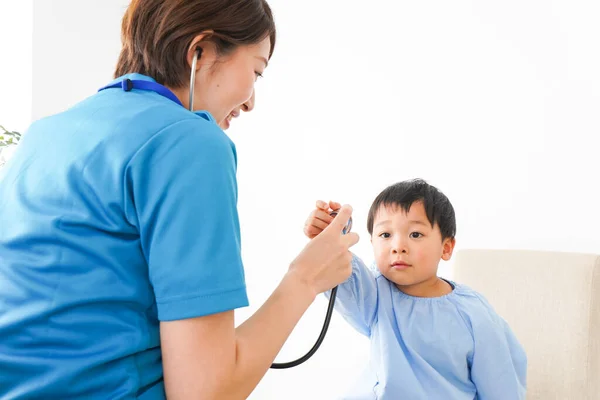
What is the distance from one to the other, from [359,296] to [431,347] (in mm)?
208

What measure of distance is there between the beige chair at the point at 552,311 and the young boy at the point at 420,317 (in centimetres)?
21

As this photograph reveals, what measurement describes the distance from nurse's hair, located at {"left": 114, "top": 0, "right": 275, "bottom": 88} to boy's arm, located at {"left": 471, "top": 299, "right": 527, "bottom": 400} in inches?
35.9

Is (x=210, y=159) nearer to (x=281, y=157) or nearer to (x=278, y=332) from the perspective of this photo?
(x=278, y=332)

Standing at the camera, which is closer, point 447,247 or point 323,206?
point 323,206

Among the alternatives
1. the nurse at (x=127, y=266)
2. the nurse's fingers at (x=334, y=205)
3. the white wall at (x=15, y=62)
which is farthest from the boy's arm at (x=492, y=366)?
the white wall at (x=15, y=62)

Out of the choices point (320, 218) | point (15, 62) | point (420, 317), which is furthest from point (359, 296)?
point (15, 62)

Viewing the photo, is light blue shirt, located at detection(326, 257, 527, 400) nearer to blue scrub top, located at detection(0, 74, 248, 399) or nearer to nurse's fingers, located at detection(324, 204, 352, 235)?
nurse's fingers, located at detection(324, 204, 352, 235)

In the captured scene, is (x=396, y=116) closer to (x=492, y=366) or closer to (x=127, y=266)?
(x=492, y=366)

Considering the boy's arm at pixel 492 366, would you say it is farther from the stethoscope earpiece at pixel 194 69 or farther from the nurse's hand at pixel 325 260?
the stethoscope earpiece at pixel 194 69

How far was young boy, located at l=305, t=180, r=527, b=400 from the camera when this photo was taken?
4.68ft

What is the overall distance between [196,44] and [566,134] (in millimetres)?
1415

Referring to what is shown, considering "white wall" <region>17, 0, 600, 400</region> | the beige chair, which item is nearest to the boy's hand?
the beige chair

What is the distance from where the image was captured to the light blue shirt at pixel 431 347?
1424mm

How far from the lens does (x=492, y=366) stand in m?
1.43
